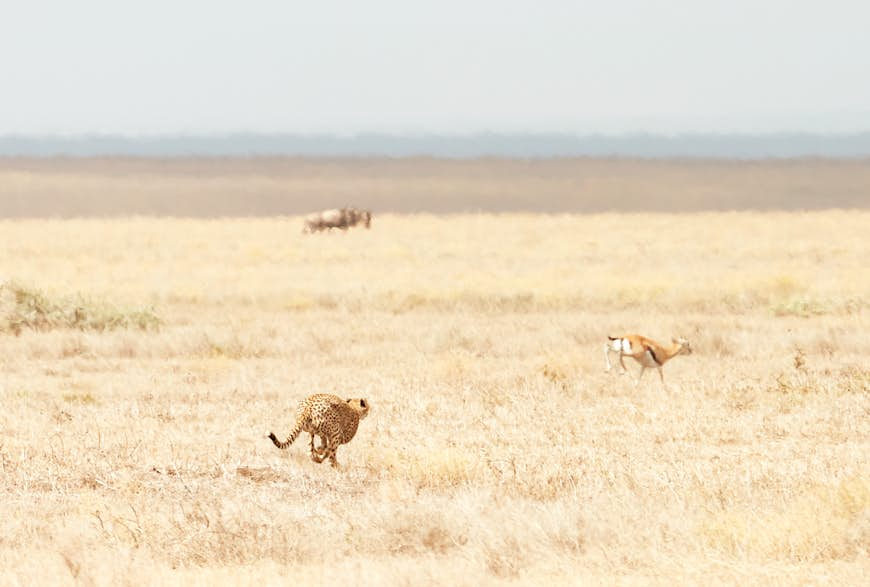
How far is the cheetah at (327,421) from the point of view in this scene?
11367 mm

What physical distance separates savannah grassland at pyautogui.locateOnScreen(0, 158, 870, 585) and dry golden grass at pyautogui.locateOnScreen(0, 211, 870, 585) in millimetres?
35

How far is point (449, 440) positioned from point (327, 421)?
1.56m

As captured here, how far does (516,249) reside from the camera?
50.5m

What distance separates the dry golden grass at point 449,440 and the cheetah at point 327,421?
23 centimetres

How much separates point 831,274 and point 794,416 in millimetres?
22733

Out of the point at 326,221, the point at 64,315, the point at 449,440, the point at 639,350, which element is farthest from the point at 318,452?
the point at 326,221

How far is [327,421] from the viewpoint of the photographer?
451 inches

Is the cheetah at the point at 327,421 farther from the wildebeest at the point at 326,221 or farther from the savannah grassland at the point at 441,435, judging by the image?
the wildebeest at the point at 326,221

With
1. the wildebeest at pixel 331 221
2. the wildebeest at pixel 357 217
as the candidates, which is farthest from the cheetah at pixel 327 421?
the wildebeest at pixel 357 217

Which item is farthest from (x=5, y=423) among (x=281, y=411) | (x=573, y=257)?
(x=573, y=257)

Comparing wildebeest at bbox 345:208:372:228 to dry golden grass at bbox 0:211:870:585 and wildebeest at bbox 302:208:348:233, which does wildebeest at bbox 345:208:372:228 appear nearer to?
wildebeest at bbox 302:208:348:233

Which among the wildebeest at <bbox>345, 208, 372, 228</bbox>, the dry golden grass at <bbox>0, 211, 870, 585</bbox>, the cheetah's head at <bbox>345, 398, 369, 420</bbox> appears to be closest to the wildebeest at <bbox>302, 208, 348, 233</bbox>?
the wildebeest at <bbox>345, 208, 372, 228</bbox>

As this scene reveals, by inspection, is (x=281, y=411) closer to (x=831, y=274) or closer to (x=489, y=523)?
(x=489, y=523)

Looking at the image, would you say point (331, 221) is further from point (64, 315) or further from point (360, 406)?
point (360, 406)
